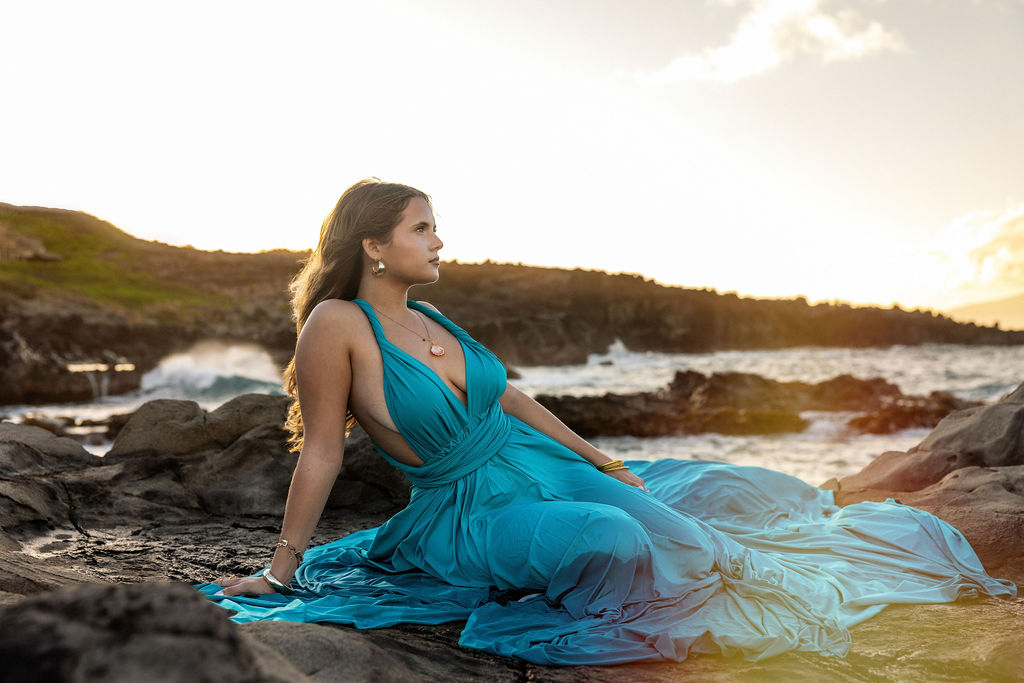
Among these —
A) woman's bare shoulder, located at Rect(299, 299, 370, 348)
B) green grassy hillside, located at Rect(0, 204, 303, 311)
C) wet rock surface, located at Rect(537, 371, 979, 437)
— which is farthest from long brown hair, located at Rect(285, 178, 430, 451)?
green grassy hillside, located at Rect(0, 204, 303, 311)

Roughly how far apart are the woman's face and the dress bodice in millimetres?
213

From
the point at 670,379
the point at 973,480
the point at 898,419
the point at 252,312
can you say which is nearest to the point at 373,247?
the point at 973,480

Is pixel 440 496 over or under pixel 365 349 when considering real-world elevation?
under

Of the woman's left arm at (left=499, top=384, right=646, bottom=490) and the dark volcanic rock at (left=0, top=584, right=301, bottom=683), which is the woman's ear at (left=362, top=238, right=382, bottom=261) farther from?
the dark volcanic rock at (left=0, top=584, right=301, bottom=683)

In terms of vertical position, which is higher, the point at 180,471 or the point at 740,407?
the point at 180,471

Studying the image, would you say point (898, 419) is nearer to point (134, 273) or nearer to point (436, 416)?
point (436, 416)

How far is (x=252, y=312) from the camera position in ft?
118

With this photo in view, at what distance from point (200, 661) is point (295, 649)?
648 millimetres

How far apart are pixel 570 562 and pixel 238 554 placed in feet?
6.26

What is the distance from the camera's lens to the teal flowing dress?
231cm

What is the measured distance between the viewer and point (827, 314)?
65.8 metres

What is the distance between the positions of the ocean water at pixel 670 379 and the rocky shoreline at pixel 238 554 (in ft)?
16.5

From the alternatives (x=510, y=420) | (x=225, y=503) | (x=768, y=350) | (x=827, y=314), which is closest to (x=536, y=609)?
(x=510, y=420)

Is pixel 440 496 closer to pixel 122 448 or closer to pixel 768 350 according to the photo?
pixel 122 448
